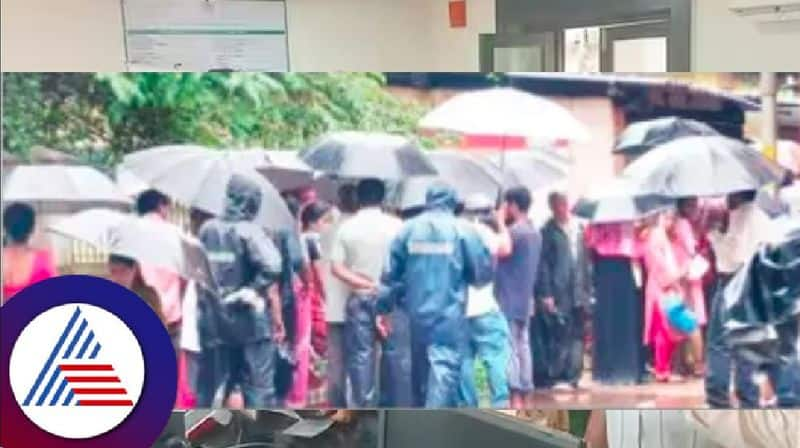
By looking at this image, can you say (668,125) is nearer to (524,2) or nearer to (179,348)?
(179,348)

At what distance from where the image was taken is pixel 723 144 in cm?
69

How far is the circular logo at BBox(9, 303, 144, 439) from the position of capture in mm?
A: 654

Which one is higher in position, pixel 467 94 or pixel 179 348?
pixel 467 94

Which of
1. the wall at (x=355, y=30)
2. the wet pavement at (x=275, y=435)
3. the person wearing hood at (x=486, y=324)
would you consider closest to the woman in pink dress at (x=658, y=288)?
the person wearing hood at (x=486, y=324)

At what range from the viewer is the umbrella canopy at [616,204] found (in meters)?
0.68

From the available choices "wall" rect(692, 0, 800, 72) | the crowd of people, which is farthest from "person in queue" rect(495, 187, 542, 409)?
"wall" rect(692, 0, 800, 72)

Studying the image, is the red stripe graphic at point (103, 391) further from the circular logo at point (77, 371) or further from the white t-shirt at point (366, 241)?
the white t-shirt at point (366, 241)

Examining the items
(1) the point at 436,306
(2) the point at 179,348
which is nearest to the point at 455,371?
(1) the point at 436,306

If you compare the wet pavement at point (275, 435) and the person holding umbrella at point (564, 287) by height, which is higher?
the person holding umbrella at point (564, 287)

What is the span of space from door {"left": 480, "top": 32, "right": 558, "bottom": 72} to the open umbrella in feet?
0.20

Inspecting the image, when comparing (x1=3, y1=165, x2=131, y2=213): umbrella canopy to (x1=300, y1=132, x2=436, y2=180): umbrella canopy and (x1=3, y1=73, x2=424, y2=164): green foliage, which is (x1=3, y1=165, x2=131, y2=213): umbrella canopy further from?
(x1=300, y1=132, x2=436, y2=180): umbrella canopy

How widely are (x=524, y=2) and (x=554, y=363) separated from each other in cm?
120

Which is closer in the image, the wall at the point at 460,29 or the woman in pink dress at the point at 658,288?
the woman in pink dress at the point at 658,288

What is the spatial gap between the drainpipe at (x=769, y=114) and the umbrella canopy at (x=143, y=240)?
0.41 m
